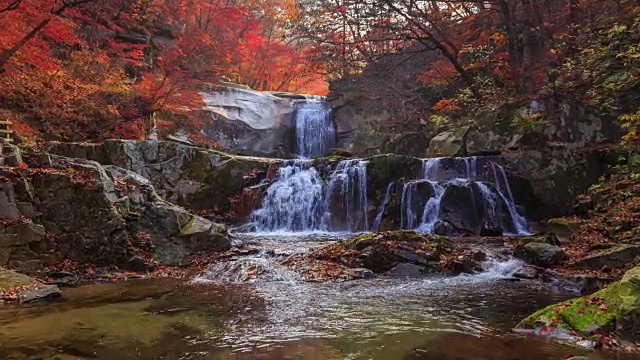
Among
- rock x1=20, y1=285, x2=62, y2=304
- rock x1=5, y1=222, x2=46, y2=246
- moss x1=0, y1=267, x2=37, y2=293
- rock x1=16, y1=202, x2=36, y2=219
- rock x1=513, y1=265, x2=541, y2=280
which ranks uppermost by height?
rock x1=16, y1=202, x2=36, y2=219

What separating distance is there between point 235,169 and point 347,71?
12.9 m

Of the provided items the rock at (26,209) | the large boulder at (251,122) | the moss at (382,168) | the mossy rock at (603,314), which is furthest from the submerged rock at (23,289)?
the large boulder at (251,122)

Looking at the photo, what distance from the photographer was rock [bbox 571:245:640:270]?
7.41 metres

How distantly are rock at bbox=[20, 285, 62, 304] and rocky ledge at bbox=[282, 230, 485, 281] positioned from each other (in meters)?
3.95

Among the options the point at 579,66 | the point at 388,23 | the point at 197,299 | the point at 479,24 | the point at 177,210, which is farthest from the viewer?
the point at 479,24

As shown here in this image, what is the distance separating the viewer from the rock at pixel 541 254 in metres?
8.45

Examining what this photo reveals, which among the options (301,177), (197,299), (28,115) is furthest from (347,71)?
(197,299)

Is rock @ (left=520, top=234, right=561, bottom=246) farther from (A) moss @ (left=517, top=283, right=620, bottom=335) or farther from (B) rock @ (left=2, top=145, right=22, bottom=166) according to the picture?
(B) rock @ (left=2, top=145, right=22, bottom=166)

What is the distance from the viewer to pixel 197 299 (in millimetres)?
6562

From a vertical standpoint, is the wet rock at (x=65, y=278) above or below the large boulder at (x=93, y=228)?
below

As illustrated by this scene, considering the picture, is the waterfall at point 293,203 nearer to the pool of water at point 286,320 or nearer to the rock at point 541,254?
the pool of water at point 286,320

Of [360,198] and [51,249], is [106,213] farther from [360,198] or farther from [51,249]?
[360,198]

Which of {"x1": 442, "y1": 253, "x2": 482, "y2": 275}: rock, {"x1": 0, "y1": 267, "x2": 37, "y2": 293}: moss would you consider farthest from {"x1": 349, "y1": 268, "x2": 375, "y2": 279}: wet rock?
{"x1": 0, "y1": 267, "x2": 37, "y2": 293}: moss

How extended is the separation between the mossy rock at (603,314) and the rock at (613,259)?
10.2 feet
